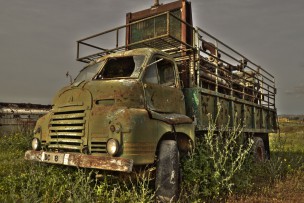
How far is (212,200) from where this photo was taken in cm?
486

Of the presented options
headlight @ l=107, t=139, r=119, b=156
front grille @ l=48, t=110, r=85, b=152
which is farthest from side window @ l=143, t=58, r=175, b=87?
headlight @ l=107, t=139, r=119, b=156

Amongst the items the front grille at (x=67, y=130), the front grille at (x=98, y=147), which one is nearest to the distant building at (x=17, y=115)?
the front grille at (x=67, y=130)

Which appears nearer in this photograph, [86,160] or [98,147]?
[86,160]

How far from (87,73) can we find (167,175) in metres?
2.68

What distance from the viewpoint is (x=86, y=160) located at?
409 cm

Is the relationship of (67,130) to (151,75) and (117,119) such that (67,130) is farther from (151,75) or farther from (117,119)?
(151,75)

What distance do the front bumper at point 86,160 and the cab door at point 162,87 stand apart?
1.18 meters

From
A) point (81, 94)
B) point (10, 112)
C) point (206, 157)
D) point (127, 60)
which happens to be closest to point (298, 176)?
point (206, 157)

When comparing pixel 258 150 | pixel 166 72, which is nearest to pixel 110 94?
pixel 166 72

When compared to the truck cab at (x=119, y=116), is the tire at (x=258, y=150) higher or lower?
lower

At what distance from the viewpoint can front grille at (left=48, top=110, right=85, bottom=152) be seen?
448 cm

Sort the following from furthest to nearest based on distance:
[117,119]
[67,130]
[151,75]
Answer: [151,75] < [67,130] < [117,119]

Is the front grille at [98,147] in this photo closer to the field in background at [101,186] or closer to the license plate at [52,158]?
the field in background at [101,186]

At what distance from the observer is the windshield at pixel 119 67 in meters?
5.53
